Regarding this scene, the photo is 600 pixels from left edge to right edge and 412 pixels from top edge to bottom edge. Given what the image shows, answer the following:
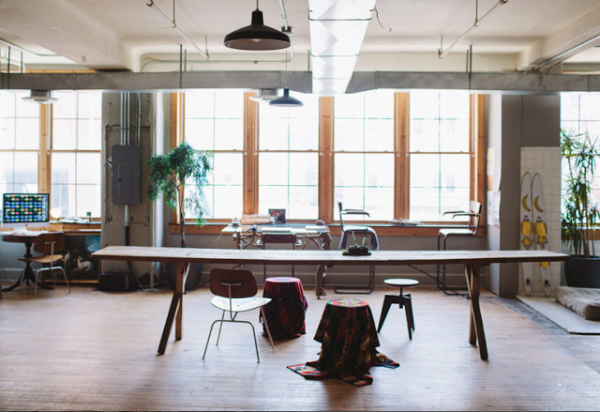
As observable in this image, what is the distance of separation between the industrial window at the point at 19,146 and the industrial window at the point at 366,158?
5.08 m

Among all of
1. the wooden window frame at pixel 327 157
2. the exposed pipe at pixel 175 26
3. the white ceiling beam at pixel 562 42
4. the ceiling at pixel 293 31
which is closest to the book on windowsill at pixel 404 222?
the wooden window frame at pixel 327 157

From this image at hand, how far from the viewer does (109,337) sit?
17.8ft

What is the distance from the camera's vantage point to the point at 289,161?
8.61 metres

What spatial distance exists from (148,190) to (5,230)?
106 inches

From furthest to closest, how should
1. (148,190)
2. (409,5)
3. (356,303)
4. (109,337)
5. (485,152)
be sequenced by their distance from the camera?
(485,152) < (148,190) < (409,5) < (109,337) < (356,303)

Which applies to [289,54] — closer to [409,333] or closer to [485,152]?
[485,152]

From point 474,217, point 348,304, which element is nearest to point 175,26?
point 348,304

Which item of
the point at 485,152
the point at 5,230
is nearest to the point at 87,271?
the point at 5,230

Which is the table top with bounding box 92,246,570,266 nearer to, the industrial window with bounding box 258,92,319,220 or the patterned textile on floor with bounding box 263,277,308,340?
the patterned textile on floor with bounding box 263,277,308,340

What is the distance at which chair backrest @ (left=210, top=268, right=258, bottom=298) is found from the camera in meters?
4.49

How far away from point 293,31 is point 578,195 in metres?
4.75

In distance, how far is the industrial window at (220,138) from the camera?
8.61 metres

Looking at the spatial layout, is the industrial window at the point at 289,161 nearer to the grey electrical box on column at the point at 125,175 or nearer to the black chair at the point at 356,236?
the black chair at the point at 356,236

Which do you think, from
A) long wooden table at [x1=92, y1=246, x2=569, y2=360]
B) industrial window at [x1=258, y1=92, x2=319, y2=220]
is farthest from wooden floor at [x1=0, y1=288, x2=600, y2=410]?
industrial window at [x1=258, y1=92, x2=319, y2=220]
